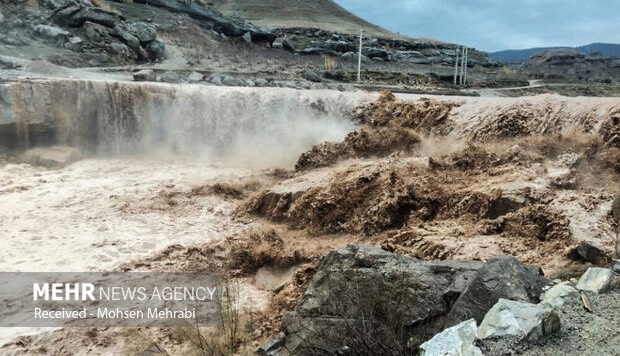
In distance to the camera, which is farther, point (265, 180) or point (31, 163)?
point (31, 163)

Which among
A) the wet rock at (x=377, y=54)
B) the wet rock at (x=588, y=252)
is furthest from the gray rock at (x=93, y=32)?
the wet rock at (x=588, y=252)

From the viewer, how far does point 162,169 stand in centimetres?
1262

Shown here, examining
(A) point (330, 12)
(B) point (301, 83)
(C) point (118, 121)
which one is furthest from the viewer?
(A) point (330, 12)

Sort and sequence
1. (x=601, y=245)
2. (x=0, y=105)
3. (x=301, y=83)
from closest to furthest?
1. (x=601, y=245)
2. (x=0, y=105)
3. (x=301, y=83)

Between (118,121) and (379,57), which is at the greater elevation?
(379,57)

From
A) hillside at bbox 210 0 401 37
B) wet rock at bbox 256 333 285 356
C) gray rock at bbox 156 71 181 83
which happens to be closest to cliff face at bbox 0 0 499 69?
hillside at bbox 210 0 401 37

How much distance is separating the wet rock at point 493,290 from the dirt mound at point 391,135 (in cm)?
679

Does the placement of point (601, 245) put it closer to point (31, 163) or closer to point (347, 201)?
point (347, 201)

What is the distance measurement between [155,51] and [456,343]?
2430cm

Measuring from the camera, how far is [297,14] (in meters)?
58.3

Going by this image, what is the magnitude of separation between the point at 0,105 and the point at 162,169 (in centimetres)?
390

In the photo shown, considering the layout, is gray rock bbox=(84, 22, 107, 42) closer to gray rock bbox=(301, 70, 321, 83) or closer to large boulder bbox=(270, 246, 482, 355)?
gray rock bbox=(301, 70, 321, 83)

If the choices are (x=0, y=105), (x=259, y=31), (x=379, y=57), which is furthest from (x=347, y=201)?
(x=379, y=57)

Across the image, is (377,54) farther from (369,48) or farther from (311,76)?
(311,76)
